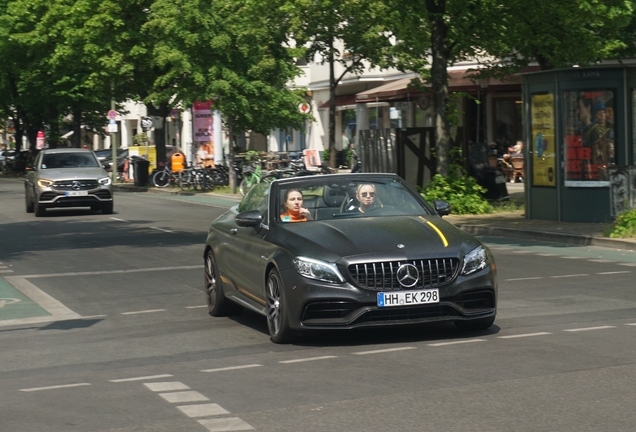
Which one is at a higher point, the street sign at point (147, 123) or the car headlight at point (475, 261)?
the street sign at point (147, 123)

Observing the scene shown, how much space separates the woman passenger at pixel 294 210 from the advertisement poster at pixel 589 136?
1216 cm

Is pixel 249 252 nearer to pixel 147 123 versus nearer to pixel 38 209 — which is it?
pixel 38 209

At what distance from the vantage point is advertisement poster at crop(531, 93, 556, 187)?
22094mm

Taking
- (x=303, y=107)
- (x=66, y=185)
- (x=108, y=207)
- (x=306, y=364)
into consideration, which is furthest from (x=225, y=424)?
(x=303, y=107)

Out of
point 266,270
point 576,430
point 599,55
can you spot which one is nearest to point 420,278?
point 266,270

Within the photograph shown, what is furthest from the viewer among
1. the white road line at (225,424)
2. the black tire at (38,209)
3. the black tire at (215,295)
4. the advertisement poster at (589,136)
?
the black tire at (38,209)

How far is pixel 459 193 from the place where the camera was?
2538 centimetres

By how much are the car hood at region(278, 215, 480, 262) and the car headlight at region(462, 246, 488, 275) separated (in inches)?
2.0

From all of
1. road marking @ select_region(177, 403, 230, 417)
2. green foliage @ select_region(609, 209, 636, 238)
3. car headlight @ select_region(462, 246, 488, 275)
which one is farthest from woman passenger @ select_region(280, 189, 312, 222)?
green foliage @ select_region(609, 209, 636, 238)

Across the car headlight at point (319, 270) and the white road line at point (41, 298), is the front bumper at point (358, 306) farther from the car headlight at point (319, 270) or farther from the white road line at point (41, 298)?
the white road line at point (41, 298)

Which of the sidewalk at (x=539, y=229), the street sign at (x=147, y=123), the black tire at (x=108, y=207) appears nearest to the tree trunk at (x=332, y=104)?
the street sign at (x=147, y=123)

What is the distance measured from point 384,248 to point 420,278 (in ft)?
1.18

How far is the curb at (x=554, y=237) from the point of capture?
58.6 feet

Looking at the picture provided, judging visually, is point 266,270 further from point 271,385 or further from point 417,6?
point 417,6
